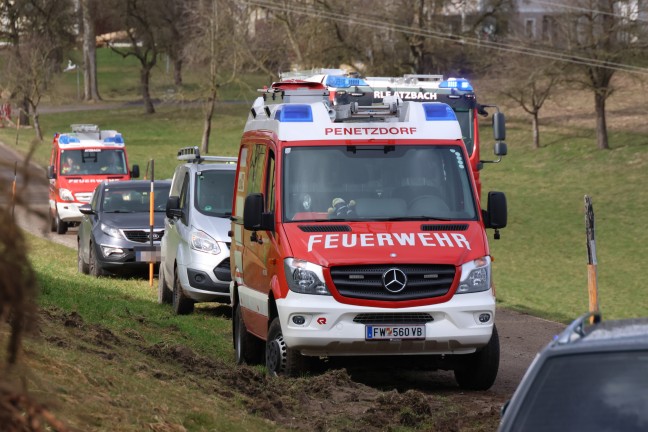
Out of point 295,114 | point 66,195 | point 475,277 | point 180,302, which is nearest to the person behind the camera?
point 475,277

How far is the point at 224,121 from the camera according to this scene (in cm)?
7481

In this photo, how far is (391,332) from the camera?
413 inches

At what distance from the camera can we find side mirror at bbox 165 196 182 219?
55.5ft

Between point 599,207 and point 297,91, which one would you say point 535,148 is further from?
point 297,91

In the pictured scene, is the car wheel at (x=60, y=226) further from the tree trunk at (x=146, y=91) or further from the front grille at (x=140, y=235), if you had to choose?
the tree trunk at (x=146, y=91)

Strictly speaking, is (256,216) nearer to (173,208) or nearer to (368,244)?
(368,244)

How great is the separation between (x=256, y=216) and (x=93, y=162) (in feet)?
75.6

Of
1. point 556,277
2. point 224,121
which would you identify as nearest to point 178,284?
point 556,277

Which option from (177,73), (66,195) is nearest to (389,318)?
(66,195)

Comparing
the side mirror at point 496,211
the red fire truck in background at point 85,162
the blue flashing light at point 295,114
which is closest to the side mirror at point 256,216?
the blue flashing light at point 295,114

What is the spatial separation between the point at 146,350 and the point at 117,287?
8.04 m

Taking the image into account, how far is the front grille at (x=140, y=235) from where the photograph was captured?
2156 centimetres

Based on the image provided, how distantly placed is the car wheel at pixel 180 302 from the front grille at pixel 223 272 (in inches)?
22.3

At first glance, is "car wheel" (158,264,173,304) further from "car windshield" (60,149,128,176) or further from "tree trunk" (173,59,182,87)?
"tree trunk" (173,59,182,87)
